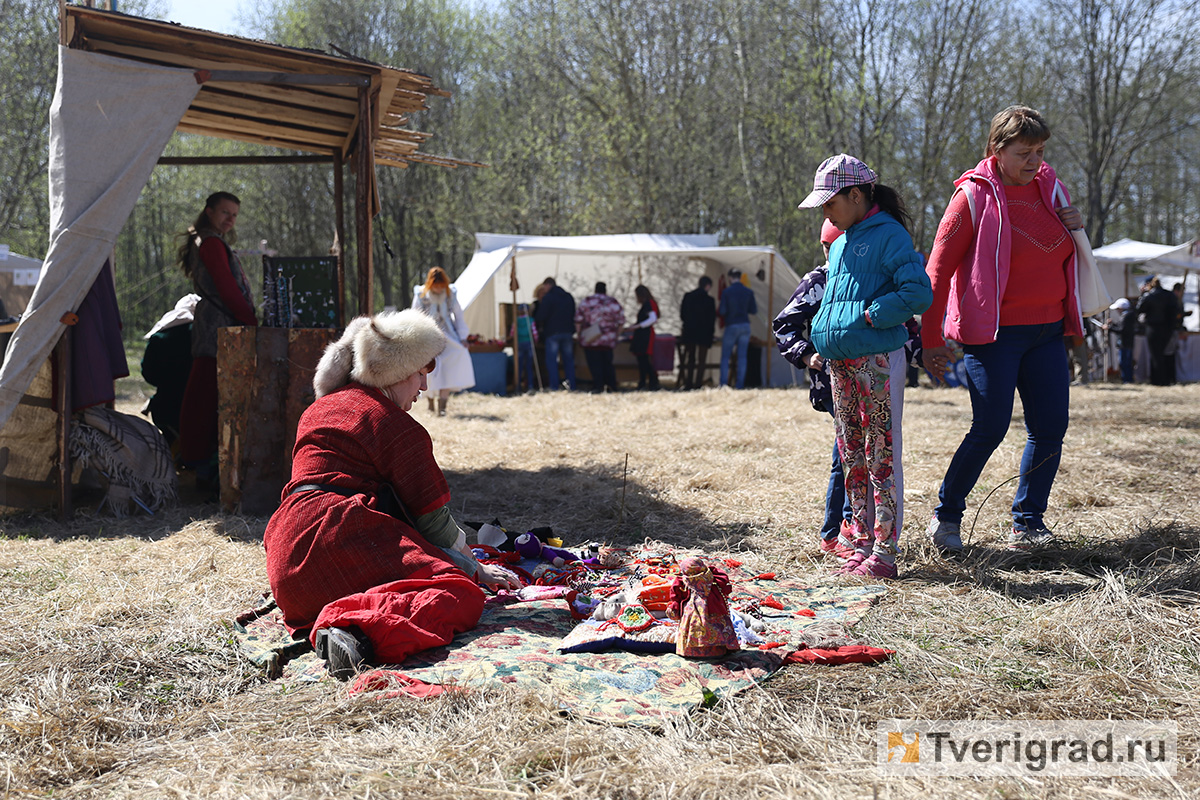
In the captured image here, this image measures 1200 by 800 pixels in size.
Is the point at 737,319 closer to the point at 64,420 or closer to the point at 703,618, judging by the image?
the point at 64,420

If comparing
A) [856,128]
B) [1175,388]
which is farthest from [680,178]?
[1175,388]

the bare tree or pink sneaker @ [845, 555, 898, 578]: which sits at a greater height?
the bare tree

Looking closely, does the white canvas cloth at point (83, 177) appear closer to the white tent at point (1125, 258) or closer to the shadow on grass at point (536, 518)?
the shadow on grass at point (536, 518)

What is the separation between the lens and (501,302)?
15.8 metres

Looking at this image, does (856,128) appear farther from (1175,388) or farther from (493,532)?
(493,532)

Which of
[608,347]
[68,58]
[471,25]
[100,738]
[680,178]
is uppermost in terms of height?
[471,25]

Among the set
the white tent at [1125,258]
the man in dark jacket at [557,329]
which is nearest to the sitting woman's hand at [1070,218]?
the man in dark jacket at [557,329]

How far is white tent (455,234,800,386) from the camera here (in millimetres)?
13961

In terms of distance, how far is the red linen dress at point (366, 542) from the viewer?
115 inches

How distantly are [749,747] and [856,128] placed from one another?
1823cm

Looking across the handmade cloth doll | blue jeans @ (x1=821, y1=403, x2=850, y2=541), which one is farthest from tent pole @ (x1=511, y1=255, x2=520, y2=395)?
the handmade cloth doll

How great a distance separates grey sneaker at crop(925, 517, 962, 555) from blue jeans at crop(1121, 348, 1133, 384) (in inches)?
495

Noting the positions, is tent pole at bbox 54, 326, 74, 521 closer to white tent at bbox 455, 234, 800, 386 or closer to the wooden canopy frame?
the wooden canopy frame

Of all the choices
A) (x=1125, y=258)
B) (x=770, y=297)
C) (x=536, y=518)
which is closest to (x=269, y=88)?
(x=536, y=518)
